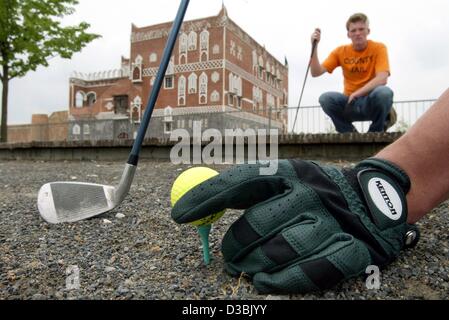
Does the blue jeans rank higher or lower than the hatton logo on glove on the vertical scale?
higher

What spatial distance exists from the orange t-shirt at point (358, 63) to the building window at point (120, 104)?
2642cm

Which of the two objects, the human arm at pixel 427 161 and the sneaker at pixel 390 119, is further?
the sneaker at pixel 390 119

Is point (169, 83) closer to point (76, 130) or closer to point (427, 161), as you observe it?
point (76, 130)

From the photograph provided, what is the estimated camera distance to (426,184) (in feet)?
4.51

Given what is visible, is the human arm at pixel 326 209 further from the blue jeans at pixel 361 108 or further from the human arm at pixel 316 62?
the human arm at pixel 316 62

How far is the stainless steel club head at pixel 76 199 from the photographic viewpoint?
2.10 metres

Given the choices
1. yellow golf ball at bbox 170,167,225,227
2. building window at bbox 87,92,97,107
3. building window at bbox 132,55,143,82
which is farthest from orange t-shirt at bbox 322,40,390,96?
building window at bbox 87,92,97,107

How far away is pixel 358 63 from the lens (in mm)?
4703

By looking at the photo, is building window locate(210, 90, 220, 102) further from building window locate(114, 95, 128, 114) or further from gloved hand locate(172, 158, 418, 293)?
gloved hand locate(172, 158, 418, 293)

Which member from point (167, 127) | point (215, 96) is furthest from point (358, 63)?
point (215, 96)

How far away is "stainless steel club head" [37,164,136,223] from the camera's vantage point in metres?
2.10

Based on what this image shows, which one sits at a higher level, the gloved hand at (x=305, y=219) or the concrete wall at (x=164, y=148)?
the concrete wall at (x=164, y=148)

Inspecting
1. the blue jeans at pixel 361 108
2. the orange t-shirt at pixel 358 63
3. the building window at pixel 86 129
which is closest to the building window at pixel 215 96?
the building window at pixel 86 129

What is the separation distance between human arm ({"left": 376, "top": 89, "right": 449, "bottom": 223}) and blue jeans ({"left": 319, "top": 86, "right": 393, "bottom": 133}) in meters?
3.29
